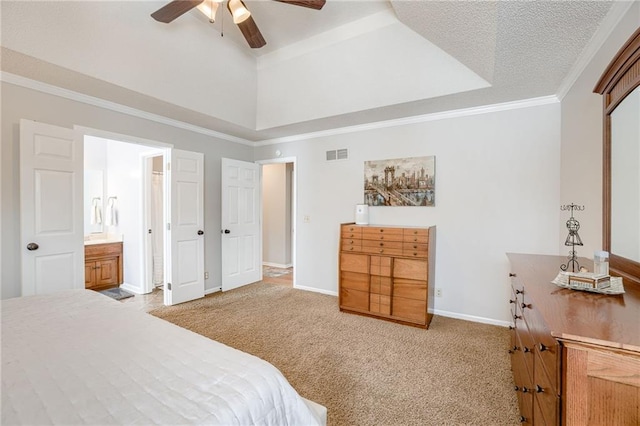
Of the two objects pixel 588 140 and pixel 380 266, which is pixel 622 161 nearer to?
pixel 588 140

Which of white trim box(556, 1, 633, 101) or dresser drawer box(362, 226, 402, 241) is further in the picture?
dresser drawer box(362, 226, 402, 241)

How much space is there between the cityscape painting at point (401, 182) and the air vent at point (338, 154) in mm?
364

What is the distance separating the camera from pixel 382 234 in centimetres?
336

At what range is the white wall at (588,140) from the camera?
1.84 m

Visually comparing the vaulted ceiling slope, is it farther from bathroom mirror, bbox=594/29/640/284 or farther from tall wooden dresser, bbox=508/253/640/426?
tall wooden dresser, bbox=508/253/640/426

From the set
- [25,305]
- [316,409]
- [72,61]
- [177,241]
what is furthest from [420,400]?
[72,61]

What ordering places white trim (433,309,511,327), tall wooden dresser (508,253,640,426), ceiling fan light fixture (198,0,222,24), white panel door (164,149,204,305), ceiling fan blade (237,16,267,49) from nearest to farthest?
1. tall wooden dresser (508,253,640,426)
2. ceiling fan light fixture (198,0,222,24)
3. ceiling fan blade (237,16,267,49)
4. white trim (433,309,511,327)
5. white panel door (164,149,204,305)

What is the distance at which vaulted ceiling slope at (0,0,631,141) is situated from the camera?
83.0 inches

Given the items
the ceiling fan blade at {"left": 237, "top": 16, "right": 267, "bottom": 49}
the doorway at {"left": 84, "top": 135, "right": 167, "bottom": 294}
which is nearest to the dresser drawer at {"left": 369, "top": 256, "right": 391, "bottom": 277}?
the ceiling fan blade at {"left": 237, "top": 16, "right": 267, "bottom": 49}

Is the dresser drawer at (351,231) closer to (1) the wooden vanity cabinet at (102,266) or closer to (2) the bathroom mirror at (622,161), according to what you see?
(2) the bathroom mirror at (622,161)

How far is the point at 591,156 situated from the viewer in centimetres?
215

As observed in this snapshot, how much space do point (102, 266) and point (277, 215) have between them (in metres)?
3.30

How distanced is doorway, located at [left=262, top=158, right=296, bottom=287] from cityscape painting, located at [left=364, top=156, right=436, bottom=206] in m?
2.68

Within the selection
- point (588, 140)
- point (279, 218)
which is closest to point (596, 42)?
point (588, 140)
